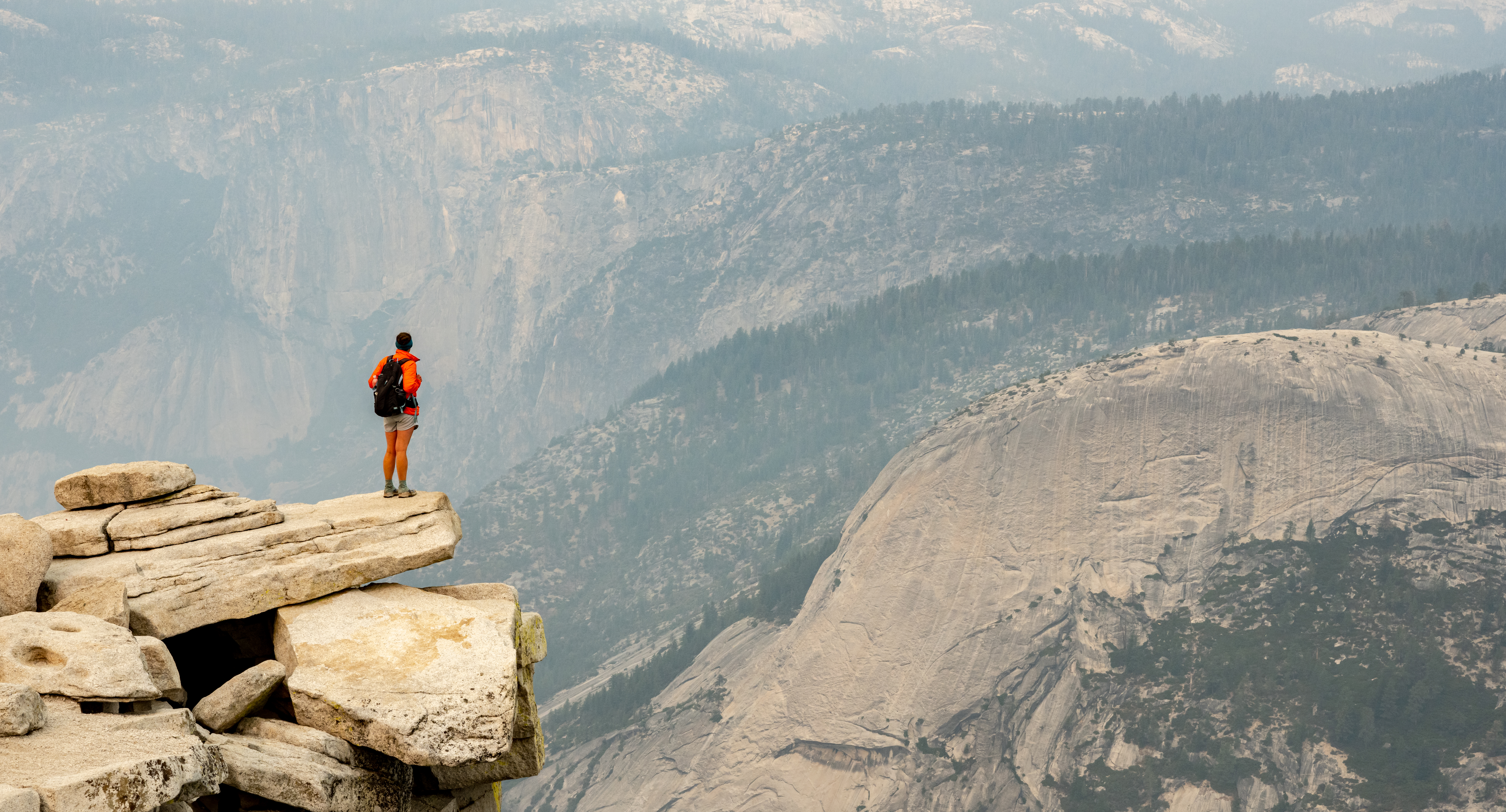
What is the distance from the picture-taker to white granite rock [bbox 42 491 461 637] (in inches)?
788

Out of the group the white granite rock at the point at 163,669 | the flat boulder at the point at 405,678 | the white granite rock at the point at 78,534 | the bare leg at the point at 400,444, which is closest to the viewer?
the flat boulder at the point at 405,678

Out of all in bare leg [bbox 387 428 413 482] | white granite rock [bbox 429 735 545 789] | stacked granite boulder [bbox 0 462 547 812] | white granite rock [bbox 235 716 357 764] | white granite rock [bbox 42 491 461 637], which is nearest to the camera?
stacked granite boulder [bbox 0 462 547 812]

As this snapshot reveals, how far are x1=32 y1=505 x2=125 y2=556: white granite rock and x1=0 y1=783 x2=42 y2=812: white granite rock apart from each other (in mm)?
8490

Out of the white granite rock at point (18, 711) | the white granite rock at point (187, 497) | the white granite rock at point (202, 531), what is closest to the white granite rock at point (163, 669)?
the white granite rock at point (18, 711)

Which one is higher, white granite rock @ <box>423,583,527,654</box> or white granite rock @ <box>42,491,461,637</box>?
white granite rock @ <box>42,491,461,637</box>

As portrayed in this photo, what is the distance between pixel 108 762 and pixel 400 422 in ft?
36.8

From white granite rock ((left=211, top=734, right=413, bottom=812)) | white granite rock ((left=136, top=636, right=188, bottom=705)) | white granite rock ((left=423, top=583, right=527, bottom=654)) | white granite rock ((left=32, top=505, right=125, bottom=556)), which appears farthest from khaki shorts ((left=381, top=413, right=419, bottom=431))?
white granite rock ((left=211, top=734, right=413, bottom=812))

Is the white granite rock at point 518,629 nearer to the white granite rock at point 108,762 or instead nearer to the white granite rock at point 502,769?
the white granite rock at point 502,769

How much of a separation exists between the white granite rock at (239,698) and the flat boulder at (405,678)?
37cm

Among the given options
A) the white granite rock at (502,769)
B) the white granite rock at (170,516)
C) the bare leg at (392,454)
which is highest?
the bare leg at (392,454)

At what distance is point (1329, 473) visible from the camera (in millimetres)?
85688

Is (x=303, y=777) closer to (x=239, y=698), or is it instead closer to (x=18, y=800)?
(x=239, y=698)

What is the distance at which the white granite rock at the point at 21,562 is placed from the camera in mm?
19031

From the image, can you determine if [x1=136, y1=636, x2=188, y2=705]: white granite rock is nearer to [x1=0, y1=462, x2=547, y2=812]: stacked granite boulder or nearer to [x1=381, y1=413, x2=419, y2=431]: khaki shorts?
[x1=0, y1=462, x2=547, y2=812]: stacked granite boulder
